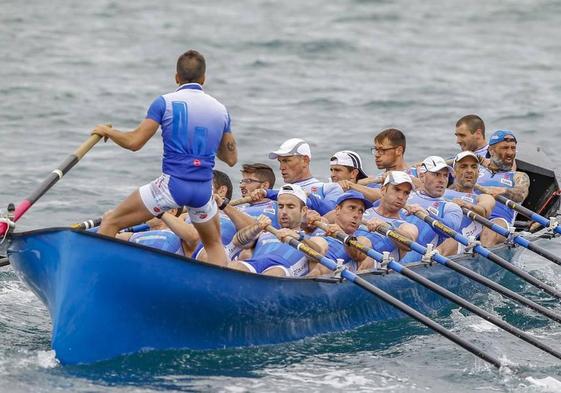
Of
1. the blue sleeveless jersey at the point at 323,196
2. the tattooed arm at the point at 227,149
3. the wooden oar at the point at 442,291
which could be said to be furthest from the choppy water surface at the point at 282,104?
the tattooed arm at the point at 227,149

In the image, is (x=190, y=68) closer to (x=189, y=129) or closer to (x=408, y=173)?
(x=189, y=129)

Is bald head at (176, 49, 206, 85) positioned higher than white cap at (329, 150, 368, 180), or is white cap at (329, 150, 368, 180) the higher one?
bald head at (176, 49, 206, 85)

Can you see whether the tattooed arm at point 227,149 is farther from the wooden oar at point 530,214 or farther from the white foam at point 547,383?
the wooden oar at point 530,214

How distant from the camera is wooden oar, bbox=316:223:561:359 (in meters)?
11.8

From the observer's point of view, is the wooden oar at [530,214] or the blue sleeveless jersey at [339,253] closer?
the blue sleeveless jersey at [339,253]

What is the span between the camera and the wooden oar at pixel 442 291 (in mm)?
11820

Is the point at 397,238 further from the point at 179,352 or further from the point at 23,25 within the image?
the point at 23,25

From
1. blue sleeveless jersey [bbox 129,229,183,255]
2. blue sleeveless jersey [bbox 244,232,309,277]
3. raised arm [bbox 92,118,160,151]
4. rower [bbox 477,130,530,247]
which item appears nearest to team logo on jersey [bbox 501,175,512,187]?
rower [bbox 477,130,530,247]

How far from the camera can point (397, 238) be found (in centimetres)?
1284

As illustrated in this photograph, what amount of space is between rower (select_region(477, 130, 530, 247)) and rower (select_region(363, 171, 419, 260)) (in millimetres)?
1638

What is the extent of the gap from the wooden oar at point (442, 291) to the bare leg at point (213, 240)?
137 cm

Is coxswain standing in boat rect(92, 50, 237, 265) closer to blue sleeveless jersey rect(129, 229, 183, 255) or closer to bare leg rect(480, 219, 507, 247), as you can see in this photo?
blue sleeveless jersey rect(129, 229, 183, 255)

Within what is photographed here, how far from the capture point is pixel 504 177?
15.3m

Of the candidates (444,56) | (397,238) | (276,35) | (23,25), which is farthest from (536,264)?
(23,25)
